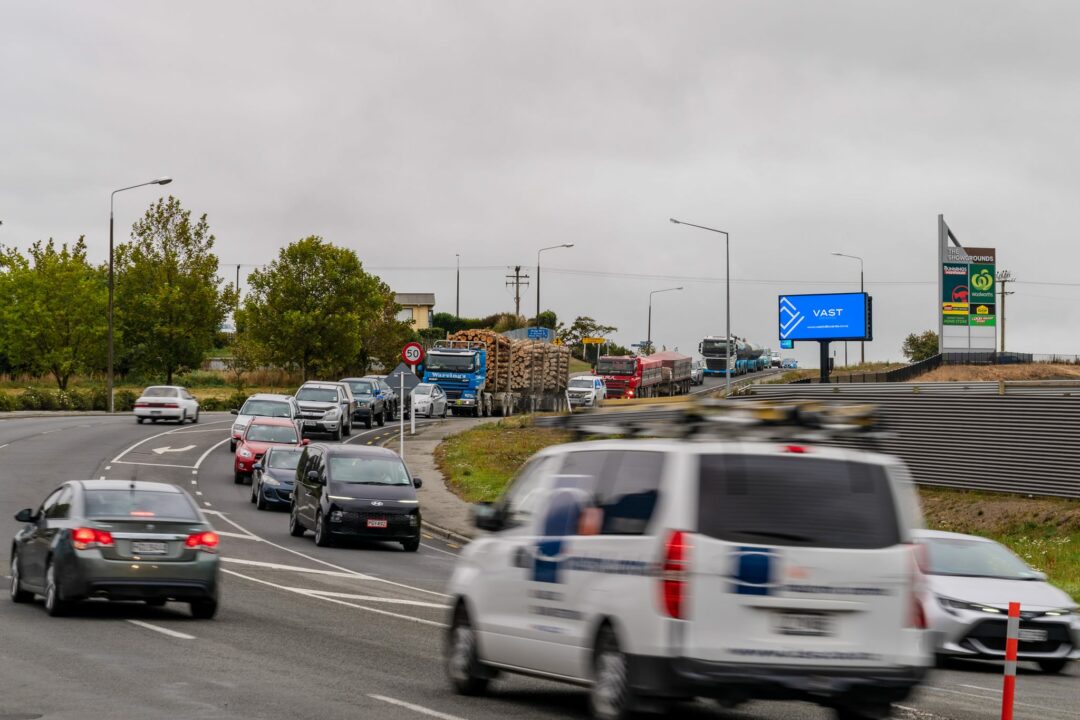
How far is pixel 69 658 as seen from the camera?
12594mm

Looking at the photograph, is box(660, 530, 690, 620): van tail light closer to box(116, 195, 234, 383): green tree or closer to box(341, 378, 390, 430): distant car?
box(341, 378, 390, 430): distant car

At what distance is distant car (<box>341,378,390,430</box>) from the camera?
56562 mm

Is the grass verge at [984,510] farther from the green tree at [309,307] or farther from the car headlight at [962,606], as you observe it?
the green tree at [309,307]

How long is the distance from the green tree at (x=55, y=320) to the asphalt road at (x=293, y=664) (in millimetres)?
67465

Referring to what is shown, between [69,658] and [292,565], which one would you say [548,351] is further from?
[69,658]

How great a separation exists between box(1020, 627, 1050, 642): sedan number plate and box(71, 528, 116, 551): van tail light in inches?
375

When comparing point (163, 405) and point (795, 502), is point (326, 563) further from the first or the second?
point (163, 405)

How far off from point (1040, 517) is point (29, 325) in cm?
7034

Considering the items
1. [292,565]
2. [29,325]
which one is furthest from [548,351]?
[292,565]

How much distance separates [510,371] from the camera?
68125 millimetres

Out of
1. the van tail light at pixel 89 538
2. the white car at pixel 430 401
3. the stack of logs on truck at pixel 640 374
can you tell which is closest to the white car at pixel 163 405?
the white car at pixel 430 401

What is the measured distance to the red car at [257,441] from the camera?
38.5 meters

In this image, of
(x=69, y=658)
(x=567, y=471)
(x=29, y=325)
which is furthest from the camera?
(x=29, y=325)

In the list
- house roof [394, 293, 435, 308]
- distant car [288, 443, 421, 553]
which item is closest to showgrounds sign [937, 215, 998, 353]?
distant car [288, 443, 421, 553]
